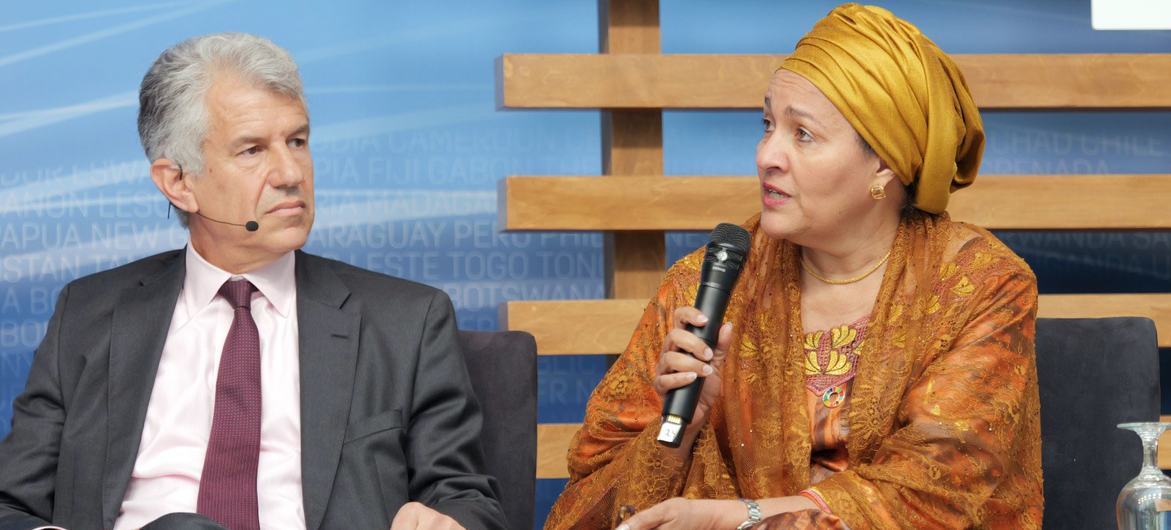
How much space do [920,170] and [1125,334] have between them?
46 cm

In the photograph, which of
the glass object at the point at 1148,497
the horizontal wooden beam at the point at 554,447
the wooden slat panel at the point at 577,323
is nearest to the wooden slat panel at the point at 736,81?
the wooden slat panel at the point at 577,323

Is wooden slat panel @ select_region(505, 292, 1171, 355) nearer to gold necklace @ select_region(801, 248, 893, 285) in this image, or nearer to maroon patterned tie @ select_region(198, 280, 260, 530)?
gold necklace @ select_region(801, 248, 893, 285)

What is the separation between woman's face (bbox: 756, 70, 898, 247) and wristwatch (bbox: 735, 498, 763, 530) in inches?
17.8

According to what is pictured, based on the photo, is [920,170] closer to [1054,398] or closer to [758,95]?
[1054,398]

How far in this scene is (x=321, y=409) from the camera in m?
2.29

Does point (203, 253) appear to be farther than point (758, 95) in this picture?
No

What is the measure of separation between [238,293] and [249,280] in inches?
1.2

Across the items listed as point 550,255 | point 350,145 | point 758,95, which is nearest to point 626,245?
point 550,255

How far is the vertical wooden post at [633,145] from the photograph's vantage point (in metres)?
3.52

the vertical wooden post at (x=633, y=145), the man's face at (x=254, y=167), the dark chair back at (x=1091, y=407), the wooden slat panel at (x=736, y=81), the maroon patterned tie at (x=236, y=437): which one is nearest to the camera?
the maroon patterned tie at (x=236, y=437)

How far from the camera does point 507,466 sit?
96.8 inches

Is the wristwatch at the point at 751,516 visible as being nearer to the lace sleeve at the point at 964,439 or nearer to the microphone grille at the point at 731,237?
the lace sleeve at the point at 964,439

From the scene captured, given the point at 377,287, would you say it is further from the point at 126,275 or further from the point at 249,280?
the point at 126,275

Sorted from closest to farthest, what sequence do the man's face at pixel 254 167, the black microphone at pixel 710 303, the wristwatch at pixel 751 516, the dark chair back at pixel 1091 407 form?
the black microphone at pixel 710 303 → the wristwatch at pixel 751 516 → the man's face at pixel 254 167 → the dark chair back at pixel 1091 407
